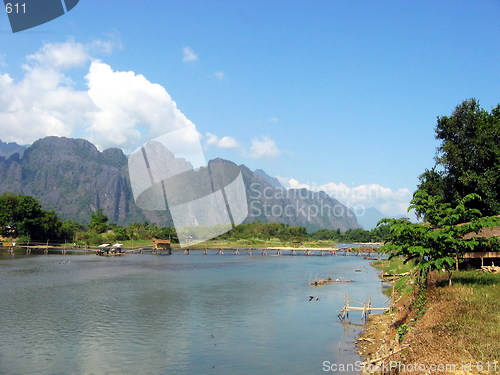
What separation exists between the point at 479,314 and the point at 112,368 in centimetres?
1774

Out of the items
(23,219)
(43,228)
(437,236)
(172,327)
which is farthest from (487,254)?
(23,219)

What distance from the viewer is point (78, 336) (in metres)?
26.2

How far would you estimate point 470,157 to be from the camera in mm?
45969

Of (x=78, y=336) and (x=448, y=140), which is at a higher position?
(x=448, y=140)

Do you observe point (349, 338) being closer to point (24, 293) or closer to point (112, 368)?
point (112, 368)

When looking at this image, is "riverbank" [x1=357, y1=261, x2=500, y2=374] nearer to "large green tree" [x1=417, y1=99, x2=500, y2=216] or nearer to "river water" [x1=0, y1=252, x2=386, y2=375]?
"river water" [x1=0, y1=252, x2=386, y2=375]

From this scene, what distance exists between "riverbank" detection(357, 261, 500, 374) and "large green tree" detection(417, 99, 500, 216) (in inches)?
764

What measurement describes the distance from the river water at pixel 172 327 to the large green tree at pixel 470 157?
1504 cm

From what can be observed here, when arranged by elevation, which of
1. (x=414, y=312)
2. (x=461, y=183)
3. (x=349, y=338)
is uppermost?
(x=461, y=183)

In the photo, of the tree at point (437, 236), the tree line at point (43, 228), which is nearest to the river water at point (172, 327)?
the tree at point (437, 236)

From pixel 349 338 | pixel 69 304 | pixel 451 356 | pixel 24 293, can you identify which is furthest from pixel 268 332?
pixel 24 293

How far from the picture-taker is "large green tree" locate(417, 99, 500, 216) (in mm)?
42719

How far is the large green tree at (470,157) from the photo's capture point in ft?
140

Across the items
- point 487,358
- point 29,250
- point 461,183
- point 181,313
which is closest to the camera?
point 487,358
